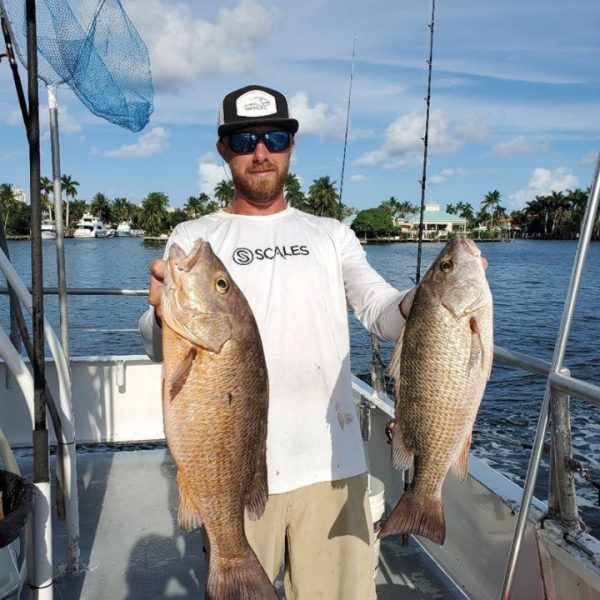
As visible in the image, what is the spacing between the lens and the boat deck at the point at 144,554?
351 cm

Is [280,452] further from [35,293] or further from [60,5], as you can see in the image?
[60,5]

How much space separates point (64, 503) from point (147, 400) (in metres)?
2.22

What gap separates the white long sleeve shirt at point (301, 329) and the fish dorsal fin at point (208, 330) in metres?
0.47

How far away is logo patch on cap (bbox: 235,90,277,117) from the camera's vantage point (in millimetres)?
2420

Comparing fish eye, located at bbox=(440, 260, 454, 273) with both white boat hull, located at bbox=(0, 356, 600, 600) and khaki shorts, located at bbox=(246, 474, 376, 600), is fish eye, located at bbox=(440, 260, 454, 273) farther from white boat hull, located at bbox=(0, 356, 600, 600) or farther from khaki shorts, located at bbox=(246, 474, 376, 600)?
white boat hull, located at bbox=(0, 356, 600, 600)

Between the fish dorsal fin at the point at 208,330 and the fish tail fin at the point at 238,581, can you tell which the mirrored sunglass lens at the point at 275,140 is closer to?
the fish dorsal fin at the point at 208,330

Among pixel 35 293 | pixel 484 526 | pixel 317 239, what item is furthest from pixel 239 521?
pixel 484 526

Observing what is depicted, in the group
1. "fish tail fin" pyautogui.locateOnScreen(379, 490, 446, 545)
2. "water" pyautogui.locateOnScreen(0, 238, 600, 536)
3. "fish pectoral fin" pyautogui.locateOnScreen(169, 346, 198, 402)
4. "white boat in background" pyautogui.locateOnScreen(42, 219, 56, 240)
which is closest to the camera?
"fish pectoral fin" pyautogui.locateOnScreen(169, 346, 198, 402)

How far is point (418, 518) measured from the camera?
214 cm

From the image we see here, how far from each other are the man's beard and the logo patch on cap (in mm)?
187

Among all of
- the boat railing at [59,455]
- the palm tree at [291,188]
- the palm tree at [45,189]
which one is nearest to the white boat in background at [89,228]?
the palm tree at [291,188]

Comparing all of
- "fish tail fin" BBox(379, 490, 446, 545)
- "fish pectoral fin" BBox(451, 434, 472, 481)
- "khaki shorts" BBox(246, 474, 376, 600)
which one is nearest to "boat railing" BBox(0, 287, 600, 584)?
"fish pectoral fin" BBox(451, 434, 472, 481)

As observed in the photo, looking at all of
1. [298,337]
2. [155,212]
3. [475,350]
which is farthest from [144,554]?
[155,212]

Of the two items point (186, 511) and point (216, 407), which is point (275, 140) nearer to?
point (216, 407)
